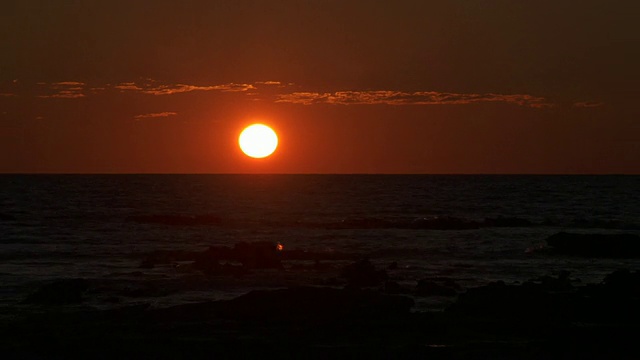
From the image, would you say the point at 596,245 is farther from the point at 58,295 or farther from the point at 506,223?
the point at 58,295

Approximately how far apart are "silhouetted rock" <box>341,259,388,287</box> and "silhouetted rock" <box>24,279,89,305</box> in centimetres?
1012

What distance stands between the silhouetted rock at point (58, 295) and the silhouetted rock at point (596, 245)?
95.9 feet

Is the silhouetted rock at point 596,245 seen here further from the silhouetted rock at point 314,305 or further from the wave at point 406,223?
the silhouetted rock at point 314,305

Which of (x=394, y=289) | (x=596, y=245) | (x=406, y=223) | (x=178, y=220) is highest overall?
(x=178, y=220)

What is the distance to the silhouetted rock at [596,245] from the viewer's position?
49500 millimetres

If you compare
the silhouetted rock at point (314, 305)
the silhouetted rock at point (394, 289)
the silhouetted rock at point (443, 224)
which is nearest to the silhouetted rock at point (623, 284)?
the silhouetted rock at point (314, 305)

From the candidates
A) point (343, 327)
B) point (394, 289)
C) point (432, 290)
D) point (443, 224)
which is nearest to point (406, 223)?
point (443, 224)

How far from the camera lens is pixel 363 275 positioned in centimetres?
3594

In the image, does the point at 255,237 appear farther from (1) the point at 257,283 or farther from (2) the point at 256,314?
A: (2) the point at 256,314

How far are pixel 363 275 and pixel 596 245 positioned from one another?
20127 mm

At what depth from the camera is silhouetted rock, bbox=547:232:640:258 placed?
49.5m

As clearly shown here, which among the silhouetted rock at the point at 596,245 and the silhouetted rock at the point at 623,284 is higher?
the silhouetted rock at the point at 596,245

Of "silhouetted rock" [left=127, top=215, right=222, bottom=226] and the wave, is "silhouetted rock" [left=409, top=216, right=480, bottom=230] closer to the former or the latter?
the wave

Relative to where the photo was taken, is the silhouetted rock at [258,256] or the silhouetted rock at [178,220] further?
the silhouetted rock at [178,220]
